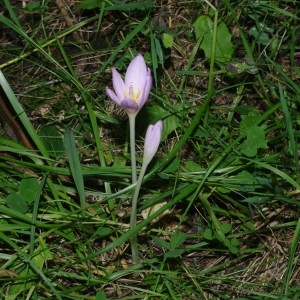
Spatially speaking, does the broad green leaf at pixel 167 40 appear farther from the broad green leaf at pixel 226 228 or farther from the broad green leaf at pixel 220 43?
the broad green leaf at pixel 226 228

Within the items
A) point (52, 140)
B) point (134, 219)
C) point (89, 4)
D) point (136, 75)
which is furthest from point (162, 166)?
point (89, 4)

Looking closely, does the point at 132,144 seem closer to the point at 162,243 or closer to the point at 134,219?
the point at 134,219

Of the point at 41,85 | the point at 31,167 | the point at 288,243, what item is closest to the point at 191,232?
the point at 288,243

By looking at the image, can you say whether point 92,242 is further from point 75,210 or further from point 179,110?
point 179,110

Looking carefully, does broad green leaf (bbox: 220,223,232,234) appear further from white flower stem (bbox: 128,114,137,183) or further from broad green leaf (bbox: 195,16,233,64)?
broad green leaf (bbox: 195,16,233,64)

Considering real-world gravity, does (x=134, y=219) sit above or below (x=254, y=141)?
below

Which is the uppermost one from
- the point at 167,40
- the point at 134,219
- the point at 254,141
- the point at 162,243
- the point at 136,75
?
the point at 136,75

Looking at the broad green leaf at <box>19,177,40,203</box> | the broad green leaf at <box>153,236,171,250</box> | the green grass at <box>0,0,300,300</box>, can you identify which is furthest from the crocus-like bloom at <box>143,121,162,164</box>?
the broad green leaf at <box>19,177,40,203</box>
